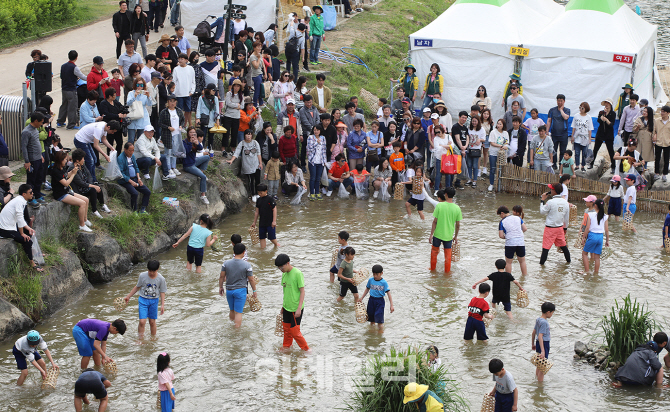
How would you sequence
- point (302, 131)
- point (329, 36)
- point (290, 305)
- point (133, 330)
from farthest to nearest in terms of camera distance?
point (329, 36) → point (302, 131) → point (133, 330) → point (290, 305)

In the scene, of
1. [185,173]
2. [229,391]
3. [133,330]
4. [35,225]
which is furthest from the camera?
[185,173]

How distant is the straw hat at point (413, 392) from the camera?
7.20 m

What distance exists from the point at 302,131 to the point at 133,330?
7.84 m

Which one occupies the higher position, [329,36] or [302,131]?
[329,36]

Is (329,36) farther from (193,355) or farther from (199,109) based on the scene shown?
(193,355)

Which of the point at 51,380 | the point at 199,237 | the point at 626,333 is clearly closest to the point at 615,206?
the point at 626,333

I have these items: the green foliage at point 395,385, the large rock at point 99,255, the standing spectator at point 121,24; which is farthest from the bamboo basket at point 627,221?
the standing spectator at point 121,24

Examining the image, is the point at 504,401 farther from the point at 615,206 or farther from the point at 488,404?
the point at 615,206

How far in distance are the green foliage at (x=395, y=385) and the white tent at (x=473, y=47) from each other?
13575 millimetres

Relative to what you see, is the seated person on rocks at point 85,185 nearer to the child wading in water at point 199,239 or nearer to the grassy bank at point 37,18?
the child wading in water at point 199,239

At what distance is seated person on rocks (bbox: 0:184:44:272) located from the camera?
10.3 meters

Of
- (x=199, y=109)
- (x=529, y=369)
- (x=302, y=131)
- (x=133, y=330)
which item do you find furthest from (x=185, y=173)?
(x=529, y=369)

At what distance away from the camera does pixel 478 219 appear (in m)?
15.4

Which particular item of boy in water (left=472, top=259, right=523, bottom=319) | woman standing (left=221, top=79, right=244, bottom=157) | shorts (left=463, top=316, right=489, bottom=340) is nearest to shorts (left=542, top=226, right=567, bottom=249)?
boy in water (left=472, top=259, right=523, bottom=319)
